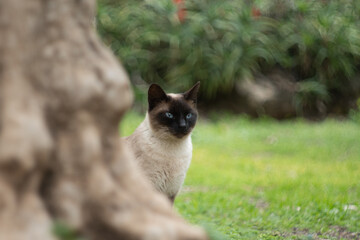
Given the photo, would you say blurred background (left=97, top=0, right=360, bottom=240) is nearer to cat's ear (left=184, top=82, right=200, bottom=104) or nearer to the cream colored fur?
cat's ear (left=184, top=82, right=200, bottom=104)

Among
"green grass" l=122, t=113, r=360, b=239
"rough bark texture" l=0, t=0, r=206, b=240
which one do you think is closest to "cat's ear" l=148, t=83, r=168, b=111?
"green grass" l=122, t=113, r=360, b=239

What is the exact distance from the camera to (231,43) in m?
11.3

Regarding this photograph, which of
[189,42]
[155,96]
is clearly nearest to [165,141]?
[155,96]

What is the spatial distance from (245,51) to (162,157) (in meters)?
7.32

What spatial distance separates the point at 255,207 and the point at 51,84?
358 cm

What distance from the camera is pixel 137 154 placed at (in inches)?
173

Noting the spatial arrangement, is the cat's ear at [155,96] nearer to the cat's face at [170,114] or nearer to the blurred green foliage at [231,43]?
the cat's face at [170,114]

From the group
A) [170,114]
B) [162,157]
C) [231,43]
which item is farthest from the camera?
[231,43]

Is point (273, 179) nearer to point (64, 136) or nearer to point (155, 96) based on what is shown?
point (155, 96)

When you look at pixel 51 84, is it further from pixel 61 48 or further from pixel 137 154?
pixel 137 154

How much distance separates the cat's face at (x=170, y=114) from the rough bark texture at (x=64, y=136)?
85.1 inches

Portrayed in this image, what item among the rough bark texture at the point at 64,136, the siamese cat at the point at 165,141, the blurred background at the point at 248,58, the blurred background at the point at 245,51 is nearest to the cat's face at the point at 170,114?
the siamese cat at the point at 165,141

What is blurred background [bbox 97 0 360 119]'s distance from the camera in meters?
11.1

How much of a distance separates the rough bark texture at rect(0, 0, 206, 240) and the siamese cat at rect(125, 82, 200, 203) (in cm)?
209
